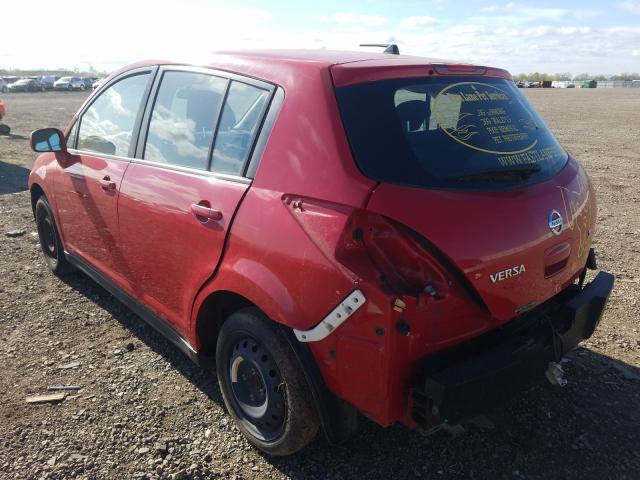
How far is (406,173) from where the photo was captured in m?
2.09

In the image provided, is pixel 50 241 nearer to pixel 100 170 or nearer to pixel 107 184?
pixel 100 170

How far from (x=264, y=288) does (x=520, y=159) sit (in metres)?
1.33

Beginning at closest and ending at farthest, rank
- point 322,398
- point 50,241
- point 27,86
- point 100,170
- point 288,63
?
point 322,398
point 288,63
point 100,170
point 50,241
point 27,86

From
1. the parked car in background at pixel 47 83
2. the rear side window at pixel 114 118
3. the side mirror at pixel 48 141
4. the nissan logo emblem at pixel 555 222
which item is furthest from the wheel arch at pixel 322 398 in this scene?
the parked car in background at pixel 47 83

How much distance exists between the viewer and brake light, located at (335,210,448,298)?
6.57 ft

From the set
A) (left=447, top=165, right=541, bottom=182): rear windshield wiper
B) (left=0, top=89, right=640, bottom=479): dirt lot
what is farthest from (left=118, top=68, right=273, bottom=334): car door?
(left=447, top=165, right=541, bottom=182): rear windshield wiper

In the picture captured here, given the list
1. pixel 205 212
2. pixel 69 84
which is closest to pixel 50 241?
pixel 205 212

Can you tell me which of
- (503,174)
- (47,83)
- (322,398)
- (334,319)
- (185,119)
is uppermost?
(185,119)

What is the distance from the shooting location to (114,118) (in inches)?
144

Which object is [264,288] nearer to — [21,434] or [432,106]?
[432,106]

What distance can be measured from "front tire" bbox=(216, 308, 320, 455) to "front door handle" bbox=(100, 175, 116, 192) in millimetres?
1350

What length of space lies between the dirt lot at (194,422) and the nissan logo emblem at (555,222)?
1.01 metres

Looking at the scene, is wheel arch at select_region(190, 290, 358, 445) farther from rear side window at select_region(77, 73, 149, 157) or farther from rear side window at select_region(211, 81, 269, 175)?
rear side window at select_region(77, 73, 149, 157)

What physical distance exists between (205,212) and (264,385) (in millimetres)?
904
